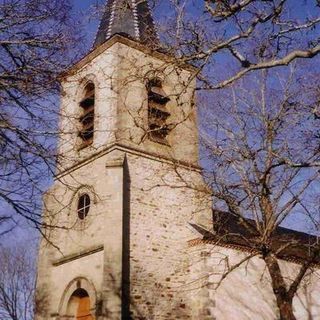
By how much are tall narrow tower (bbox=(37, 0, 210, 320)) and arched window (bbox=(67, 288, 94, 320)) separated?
29mm

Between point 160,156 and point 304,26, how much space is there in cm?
988

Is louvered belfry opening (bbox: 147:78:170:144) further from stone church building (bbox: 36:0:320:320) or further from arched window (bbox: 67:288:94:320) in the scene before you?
arched window (bbox: 67:288:94:320)

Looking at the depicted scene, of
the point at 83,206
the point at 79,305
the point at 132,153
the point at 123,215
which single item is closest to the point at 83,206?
the point at 83,206

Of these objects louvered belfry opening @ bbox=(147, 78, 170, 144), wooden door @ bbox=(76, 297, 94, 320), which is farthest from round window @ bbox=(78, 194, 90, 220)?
louvered belfry opening @ bbox=(147, 78, 170, 144)

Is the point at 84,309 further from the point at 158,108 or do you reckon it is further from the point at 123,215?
the point at 158,108

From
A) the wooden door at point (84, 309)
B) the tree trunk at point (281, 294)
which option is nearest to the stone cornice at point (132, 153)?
the wooden door at point (84, 309)

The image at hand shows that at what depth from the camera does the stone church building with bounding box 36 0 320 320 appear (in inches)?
538

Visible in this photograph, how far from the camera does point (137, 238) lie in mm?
14375

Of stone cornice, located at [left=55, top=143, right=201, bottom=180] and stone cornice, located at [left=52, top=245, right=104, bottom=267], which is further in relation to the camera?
stone cornice, located at [left=55, top=143, right=201, bottom=180]

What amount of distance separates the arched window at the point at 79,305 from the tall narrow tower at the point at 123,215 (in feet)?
0.09

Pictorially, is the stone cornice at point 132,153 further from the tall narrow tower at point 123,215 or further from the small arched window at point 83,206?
the small arched window at point 83,206

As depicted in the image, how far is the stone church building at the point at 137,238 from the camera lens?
13672 millimetres

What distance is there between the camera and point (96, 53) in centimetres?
1808

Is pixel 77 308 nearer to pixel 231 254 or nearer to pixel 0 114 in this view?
pixel 231 254
